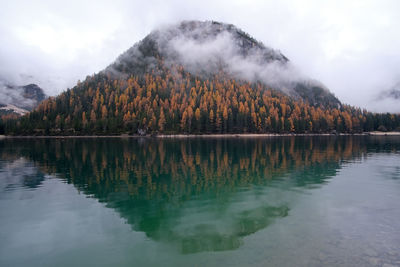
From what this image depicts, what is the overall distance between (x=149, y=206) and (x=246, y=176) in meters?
13.3

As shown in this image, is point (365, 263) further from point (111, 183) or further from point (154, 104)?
point (154, 104)

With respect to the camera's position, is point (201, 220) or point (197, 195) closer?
point (201, 220)

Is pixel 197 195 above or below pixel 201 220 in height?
above

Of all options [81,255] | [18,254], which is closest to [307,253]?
[81,255]

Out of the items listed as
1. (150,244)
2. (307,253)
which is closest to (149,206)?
(150,244)

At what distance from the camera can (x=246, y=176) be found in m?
28.4

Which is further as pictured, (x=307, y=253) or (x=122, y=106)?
(x=122, y=106)

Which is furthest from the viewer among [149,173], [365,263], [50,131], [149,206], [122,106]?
[122,106]

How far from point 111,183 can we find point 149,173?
18.9 ft

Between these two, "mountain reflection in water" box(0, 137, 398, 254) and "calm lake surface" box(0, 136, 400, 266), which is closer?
"calm lake surface" box(0, 136, 400, 266)

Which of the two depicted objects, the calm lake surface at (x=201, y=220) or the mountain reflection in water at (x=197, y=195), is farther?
the mountain reflection in water at (x=197, y=195)

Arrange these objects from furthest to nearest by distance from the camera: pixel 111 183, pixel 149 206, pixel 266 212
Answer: pixel 111 183 < pixel 149 206 < pixel 266 212

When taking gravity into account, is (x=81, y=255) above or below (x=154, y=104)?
below

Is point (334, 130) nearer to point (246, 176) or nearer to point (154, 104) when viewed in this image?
point (154, 104)
